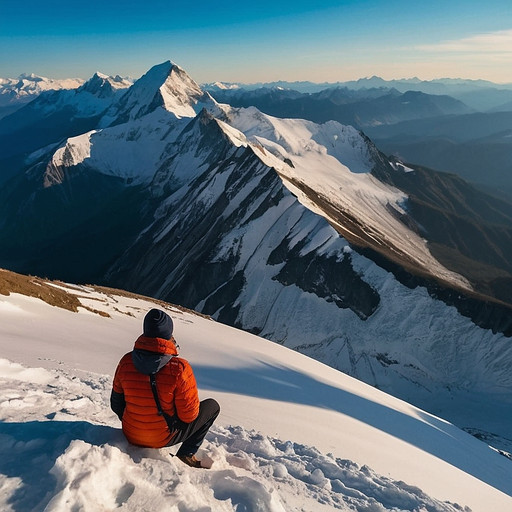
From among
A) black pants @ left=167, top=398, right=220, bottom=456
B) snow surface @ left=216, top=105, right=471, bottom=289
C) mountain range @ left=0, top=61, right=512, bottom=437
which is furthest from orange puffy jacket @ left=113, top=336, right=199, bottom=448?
snow surface @ left=216, top=105, right=471, bottom=289

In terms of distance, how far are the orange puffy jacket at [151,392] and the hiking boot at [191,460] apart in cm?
59

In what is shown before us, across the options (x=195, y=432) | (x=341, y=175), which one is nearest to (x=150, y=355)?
(x=195, y=432)

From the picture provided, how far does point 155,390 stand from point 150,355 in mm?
536

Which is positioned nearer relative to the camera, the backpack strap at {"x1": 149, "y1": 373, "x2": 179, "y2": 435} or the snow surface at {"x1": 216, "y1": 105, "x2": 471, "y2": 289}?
the backpack strap at {"x1": 149, "y1": 373, "x2": 179, "y2": 435}

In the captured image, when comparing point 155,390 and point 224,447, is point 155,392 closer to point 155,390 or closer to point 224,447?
point 155,390

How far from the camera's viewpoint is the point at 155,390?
5523 millimetres

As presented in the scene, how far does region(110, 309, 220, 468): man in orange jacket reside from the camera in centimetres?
541

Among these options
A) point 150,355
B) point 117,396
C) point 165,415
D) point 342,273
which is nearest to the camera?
point 150,355

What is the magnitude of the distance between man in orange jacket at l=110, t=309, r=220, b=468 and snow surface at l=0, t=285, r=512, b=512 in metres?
0.35

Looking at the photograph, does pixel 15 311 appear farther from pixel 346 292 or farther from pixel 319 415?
pixel 346 292

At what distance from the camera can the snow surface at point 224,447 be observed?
499cm

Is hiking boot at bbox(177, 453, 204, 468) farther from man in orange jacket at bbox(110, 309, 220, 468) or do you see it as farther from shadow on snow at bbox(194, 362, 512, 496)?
shadow on snow at bbox(194, 362, 512, 496)

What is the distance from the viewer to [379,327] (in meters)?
57.8

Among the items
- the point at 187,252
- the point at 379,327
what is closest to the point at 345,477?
the point at 379,327
